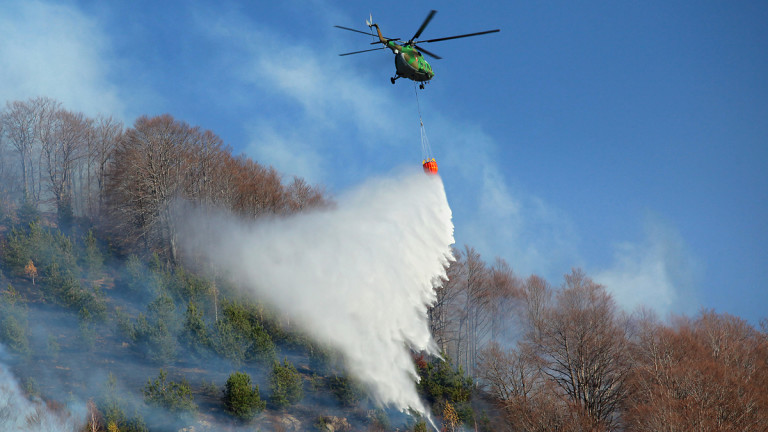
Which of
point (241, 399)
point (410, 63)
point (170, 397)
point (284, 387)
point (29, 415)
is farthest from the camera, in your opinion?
point (284, 387)

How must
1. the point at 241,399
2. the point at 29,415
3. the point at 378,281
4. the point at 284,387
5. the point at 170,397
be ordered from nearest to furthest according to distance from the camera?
1. the point at 29,415
2. the point at 170,397
3. the point at 241,399
4. the point at 284,387
5. the point at 378,281

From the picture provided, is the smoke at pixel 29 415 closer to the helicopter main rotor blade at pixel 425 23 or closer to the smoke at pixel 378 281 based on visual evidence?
the smoke at pixel 378 281

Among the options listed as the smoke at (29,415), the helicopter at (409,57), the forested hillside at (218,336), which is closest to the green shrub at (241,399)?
the forested hillside at (218,336)

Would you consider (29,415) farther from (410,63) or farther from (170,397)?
(410,63)

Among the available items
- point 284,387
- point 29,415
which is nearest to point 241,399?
point 284,387

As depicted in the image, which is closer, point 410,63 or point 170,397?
point 170,397

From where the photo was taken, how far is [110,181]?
6494 centimetres

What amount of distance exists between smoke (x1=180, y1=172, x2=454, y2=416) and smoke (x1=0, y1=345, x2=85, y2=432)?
18.8 m

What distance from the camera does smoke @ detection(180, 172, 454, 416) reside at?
43.5 meters

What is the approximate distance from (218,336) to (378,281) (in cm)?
1298

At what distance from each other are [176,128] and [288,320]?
32.6 meters

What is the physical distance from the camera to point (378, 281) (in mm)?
44938

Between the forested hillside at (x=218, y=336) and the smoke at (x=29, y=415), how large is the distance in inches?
4.0

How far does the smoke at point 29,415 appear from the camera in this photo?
98.2 feet
